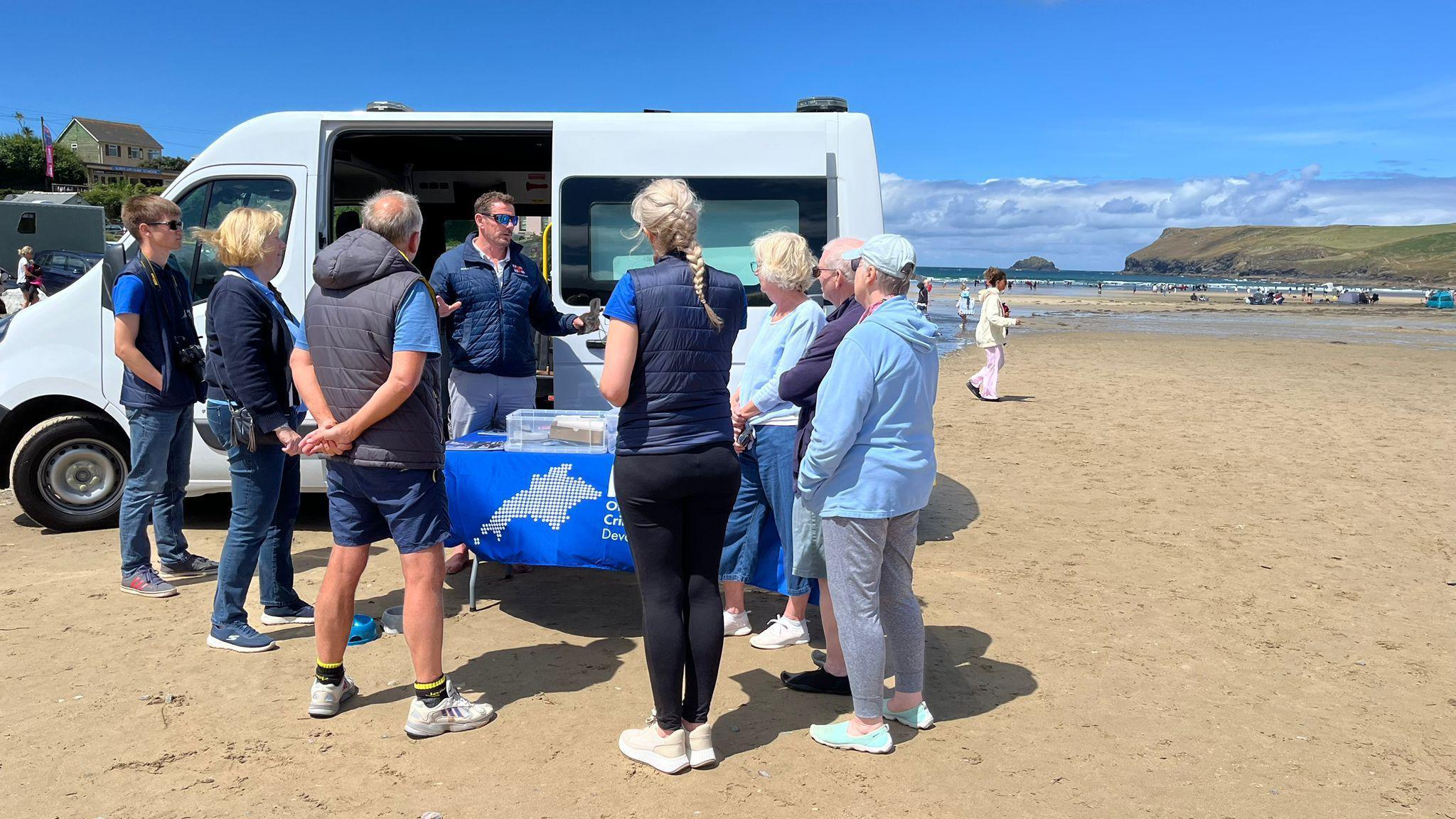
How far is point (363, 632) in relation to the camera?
14.2 ft

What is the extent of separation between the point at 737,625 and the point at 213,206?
3954 mm

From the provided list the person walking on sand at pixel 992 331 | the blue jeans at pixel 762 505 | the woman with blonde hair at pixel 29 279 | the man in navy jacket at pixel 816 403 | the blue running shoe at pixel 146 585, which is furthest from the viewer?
the woman with blonde hair at pixel 29 279

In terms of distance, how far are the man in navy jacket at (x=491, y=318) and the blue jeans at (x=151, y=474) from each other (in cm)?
134

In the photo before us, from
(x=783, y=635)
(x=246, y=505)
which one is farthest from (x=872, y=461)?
(x=246, y=505)

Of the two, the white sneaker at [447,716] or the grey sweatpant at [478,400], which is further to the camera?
the grey sweatpant at [478,400]

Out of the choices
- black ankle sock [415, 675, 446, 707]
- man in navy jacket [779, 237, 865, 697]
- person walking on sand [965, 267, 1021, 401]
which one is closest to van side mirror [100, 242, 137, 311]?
black ankle sock [415, 675, 446, 707]

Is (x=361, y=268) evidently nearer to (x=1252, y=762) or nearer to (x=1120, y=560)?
(x=1252, y=762)

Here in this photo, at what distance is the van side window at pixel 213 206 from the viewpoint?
18.5 ft

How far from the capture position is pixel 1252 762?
11.0 feet

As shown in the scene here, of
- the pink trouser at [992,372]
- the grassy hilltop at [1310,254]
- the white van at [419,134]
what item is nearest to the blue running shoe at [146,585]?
the white van at [419,134]

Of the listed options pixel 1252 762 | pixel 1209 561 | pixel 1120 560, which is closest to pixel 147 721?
pixel 1252 762

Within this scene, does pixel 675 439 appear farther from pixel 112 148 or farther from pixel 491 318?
pixel 112 148

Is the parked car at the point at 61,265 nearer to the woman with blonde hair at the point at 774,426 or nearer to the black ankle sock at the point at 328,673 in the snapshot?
the black ankle sock at the point at 328,673

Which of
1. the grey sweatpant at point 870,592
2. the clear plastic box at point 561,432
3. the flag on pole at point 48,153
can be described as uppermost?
the flag on pole at point 48,153
